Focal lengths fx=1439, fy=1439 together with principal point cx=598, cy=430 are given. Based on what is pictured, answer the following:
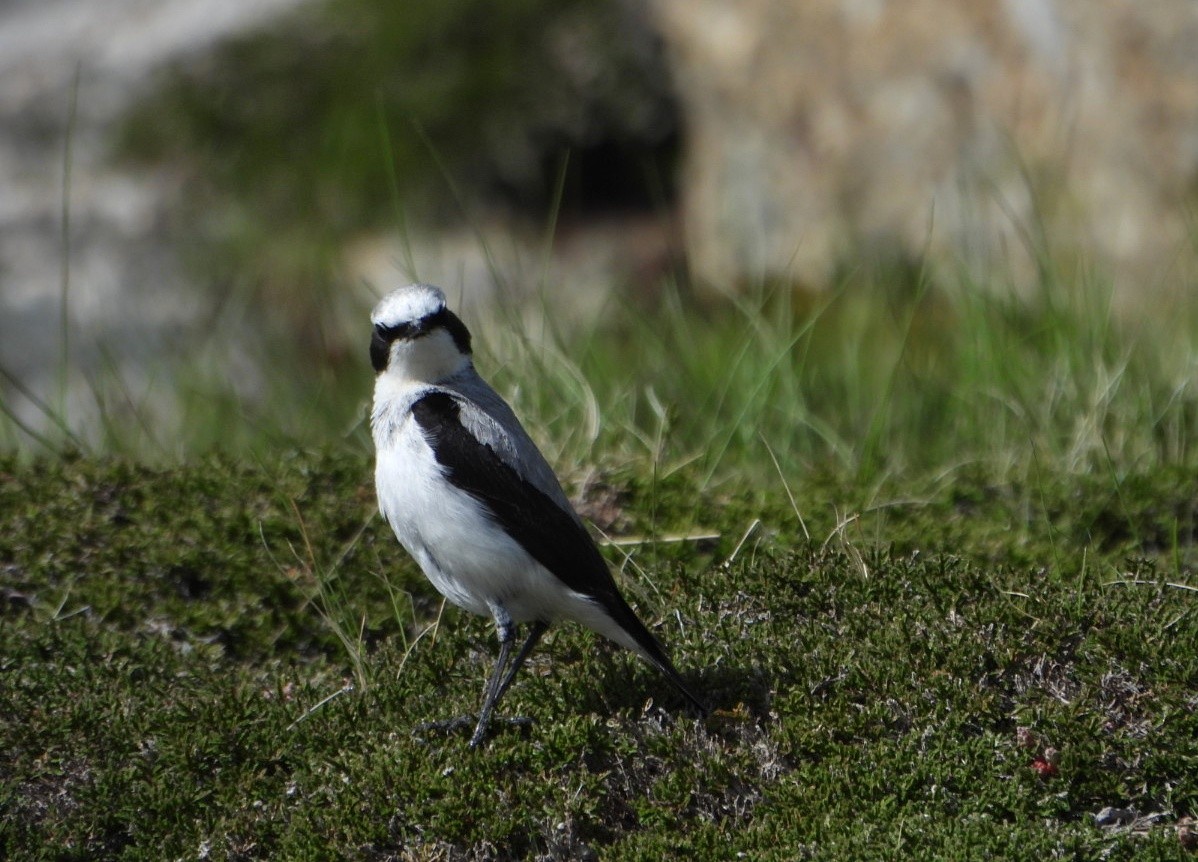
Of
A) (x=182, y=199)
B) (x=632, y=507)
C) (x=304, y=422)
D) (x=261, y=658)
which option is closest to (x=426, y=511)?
(x=261, y=658)

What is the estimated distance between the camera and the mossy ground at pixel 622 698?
3.73 m

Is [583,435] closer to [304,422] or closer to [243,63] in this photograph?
[304,422]

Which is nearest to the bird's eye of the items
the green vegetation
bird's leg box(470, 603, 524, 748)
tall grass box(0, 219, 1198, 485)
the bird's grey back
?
the bird's grey back

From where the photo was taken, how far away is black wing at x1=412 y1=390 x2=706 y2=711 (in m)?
4.02

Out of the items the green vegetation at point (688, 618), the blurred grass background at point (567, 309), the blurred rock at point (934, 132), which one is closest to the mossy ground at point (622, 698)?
the green vegetation at point (688, 618)

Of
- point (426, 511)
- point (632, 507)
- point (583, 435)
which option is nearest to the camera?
point (426, 511)

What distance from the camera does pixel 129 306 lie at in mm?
10516

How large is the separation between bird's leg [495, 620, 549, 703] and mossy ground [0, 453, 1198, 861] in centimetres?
10

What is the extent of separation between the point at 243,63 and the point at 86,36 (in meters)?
1.66

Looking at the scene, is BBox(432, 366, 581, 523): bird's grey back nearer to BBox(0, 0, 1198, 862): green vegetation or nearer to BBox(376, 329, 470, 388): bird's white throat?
BBox(376, 329, 470, 388): bird's white throat

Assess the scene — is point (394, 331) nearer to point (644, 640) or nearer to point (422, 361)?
point (422, 361)

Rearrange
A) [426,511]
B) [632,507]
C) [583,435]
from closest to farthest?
1. [426,511]
2. [632,507]
3. [583,435]

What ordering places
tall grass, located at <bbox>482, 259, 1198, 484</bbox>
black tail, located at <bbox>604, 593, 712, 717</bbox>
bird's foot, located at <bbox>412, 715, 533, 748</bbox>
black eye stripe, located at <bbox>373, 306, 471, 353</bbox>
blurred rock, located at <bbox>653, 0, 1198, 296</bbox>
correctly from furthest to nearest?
blurred rock, located at <bbox>653, 0, 1198, 296</bbox>
tall grass, located at <bbox>482, 259, 1198, 484</bbox>
black eye stripe, located at <bbox>373, 306, 471, 353</bbox>
bird's foot, located at <bbox>412, 715, 533, 748</bbox>
black tail, located at <bbox>604, 593, 712, 717</bbox>

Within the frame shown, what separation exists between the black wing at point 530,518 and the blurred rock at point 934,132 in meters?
3.40
